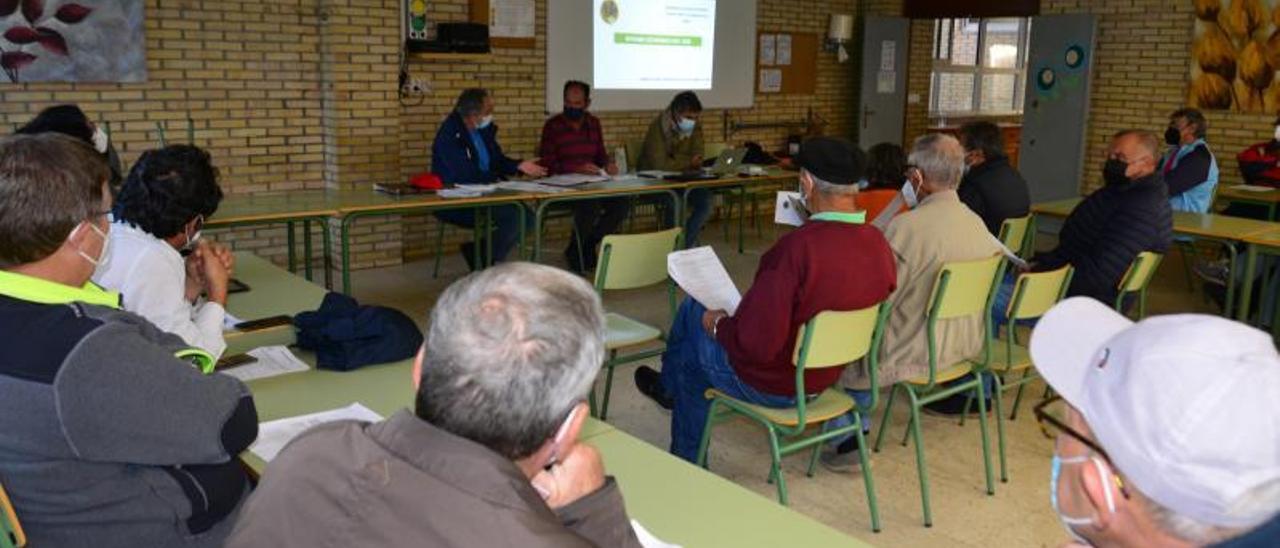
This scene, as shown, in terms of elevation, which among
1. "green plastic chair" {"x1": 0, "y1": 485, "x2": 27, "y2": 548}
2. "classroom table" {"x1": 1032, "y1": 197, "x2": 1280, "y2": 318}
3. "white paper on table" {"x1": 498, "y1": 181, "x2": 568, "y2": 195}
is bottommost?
"green plastic chair" {"x1": 0, "y1": 485, "x2": 27, "y2": 548}

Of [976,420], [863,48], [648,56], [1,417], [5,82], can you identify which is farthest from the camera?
[863,48]

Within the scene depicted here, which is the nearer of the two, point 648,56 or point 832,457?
point 832,457

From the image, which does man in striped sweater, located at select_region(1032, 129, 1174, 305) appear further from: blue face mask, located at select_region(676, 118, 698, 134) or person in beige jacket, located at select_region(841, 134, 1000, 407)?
blue face mask, located at select_region(676, 118, 698, 134)

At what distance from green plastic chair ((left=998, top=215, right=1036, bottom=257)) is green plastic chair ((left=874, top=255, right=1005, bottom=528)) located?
1.29 meters

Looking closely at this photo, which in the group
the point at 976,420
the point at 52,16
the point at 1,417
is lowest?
the point at 976,420

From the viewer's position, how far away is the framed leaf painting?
5910mm

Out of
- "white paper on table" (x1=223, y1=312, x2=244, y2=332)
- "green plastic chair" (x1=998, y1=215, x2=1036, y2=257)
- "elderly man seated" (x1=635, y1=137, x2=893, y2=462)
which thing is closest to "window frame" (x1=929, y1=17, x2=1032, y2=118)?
"green plastic chair" (x1=998, y1=215, x2=1036, y2=257)

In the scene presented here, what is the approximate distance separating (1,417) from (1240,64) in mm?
9184

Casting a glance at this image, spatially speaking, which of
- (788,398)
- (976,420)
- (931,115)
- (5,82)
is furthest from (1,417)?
(931,115)

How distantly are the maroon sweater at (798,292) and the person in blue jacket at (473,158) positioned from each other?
355 cm

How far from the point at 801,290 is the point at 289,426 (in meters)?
1.54

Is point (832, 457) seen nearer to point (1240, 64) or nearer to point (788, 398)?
point (788, 398)

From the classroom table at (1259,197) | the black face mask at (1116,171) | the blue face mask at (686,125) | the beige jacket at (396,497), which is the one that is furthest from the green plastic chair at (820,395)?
the classroom table at (1259,197)

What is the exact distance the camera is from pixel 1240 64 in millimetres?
8469
